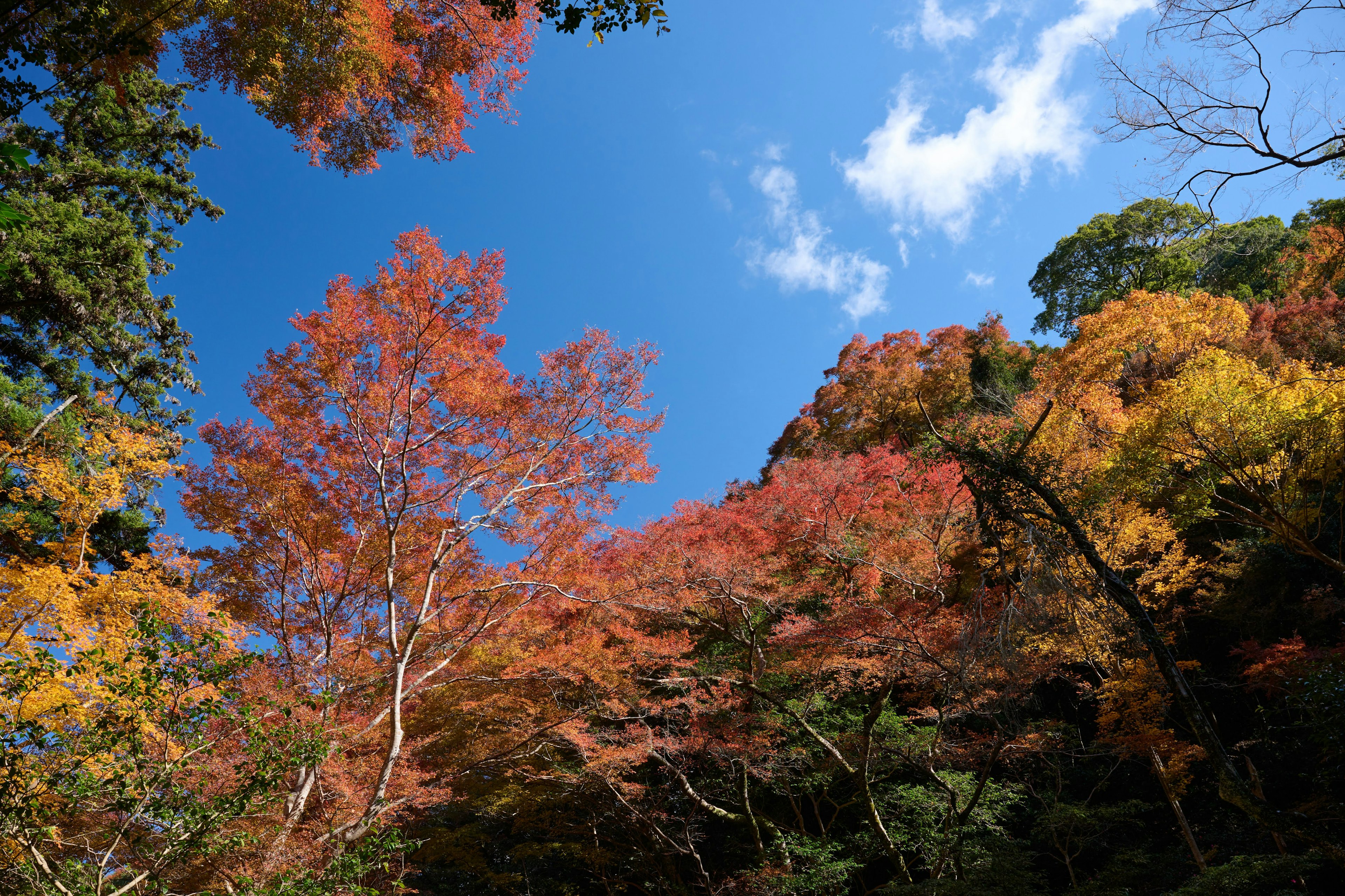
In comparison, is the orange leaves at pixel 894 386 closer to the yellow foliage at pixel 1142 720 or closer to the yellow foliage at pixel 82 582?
the yellow foliage at pixel 1142 720

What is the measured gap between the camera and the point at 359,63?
736 cm

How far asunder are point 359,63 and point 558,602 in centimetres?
872

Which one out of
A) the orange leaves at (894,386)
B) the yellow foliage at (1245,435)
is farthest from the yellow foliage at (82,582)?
the orange leaves at (894,386)

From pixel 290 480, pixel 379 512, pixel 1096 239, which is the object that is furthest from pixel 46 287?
pixel 1096 239

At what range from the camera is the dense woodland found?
543 centimetres

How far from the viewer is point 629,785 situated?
10.2m

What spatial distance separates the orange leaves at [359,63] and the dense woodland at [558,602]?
49 mm

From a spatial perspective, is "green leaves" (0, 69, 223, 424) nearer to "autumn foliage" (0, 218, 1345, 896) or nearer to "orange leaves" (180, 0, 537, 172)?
"autumn foliage" (0, 218, 1345, 896)

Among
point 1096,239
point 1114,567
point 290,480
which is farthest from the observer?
point 1096,239

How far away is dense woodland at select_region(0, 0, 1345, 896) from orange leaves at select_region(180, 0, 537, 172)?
0.16ft

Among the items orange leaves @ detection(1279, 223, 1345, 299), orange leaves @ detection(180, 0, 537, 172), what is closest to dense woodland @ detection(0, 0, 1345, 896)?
orange leaves @ detection(180, 0, 537, 172)

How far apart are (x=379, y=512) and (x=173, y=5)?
254 inches

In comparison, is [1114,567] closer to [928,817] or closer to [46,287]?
[928,817]

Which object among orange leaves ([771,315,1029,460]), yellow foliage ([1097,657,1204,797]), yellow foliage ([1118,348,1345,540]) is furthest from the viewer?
orange leaves ([771,315,1029,460])
